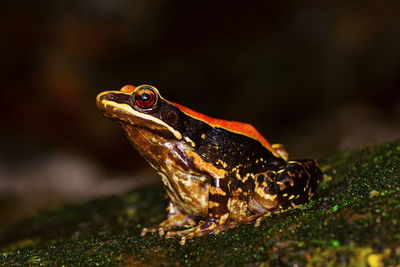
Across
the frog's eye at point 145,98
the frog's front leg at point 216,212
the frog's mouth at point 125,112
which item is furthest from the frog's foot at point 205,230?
the frog's eye at point 145,98

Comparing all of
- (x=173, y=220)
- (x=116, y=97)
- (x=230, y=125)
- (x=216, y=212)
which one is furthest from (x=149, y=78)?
(x=216, y=212)

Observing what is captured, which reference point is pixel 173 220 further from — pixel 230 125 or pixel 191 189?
pixel 230 125

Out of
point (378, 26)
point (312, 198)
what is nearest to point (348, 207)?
point (312, 198)

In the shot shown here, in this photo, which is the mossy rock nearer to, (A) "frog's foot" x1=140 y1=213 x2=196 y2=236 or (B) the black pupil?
(A) "frog's foot" x1=140 y1=213 x2=196 y2=236

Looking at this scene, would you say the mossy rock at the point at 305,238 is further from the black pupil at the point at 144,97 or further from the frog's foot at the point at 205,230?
the black pupil at the point at 144,97

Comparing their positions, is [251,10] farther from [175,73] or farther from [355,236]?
[355,236]

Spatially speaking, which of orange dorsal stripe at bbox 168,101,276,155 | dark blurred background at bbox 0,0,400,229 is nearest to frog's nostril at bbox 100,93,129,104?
orange dorsal stripe at bbox 168,101,276,155

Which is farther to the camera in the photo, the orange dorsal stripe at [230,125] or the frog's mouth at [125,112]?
the orange dorsal stripe at [230,125]
